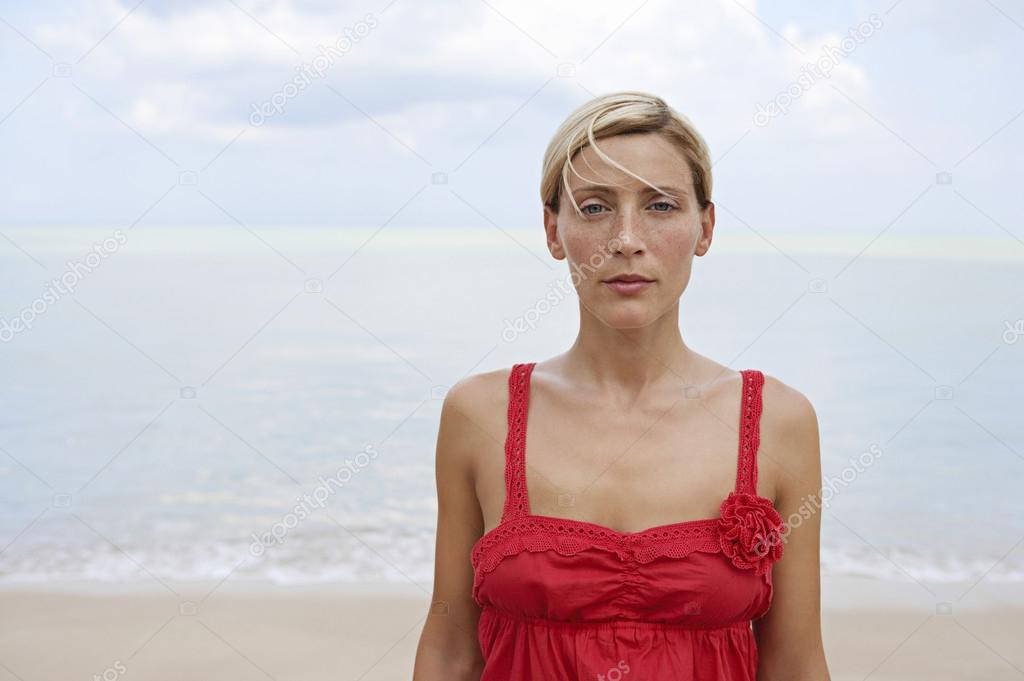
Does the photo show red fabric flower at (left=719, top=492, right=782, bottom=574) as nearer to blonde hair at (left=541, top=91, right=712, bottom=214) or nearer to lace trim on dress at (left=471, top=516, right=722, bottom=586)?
lace trim on dress at (left=471, top=516, right=722, bottom=586)

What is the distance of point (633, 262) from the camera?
195cm

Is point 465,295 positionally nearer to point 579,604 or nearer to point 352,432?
point 352,432

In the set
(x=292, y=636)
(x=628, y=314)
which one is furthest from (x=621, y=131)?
(x=292, y=636)

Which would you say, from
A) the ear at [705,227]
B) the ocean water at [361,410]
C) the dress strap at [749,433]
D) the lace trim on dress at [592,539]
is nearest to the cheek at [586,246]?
the ear at [705,227]

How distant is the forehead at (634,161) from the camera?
1979 millimetres

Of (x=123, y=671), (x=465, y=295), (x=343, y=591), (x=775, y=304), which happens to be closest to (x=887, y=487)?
(x=343, y=591)

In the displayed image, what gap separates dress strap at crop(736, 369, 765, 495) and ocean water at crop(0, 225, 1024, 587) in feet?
7.80

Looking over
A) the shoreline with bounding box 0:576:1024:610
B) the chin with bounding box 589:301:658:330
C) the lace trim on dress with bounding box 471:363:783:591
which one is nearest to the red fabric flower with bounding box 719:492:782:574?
the lace trim on dress with bounding box 471:363:783:591

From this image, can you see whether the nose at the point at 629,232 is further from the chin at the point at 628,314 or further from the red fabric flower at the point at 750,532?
the red fabric flower at the point at 750,532

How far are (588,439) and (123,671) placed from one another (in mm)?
3508

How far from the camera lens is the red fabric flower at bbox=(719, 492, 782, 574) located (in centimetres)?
190

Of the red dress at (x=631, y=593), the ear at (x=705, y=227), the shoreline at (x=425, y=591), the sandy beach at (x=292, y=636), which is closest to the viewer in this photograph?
the red dress at (x=631, y=593)

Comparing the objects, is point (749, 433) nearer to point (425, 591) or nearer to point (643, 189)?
point (643, 189)

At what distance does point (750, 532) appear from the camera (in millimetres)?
1896
